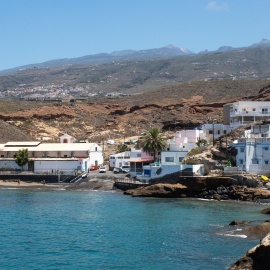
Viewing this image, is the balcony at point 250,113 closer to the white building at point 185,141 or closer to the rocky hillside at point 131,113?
the white building at point 185,141

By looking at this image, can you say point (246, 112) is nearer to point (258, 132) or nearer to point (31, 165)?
point (258, 132)

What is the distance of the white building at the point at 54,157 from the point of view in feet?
232

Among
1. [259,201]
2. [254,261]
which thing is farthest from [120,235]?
[259,201]

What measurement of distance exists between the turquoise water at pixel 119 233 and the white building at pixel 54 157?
18930 mm

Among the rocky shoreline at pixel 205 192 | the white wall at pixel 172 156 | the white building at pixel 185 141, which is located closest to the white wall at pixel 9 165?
the white building at pixel 185 141

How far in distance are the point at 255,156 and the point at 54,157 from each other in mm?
30967

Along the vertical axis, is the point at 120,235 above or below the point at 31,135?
below

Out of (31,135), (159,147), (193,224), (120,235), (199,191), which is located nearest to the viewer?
(120,235)

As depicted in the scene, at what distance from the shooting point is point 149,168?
59438 mm

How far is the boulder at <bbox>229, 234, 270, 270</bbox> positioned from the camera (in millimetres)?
21750

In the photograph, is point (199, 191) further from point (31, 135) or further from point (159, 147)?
point (31, 135)

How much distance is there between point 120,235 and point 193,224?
6.03 meters

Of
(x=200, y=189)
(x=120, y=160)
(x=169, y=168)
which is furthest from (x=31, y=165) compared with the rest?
(x=200, y=189)

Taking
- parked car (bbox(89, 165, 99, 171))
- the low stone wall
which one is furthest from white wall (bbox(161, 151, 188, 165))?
parked car (bbox(89, 165, 99, 171))
